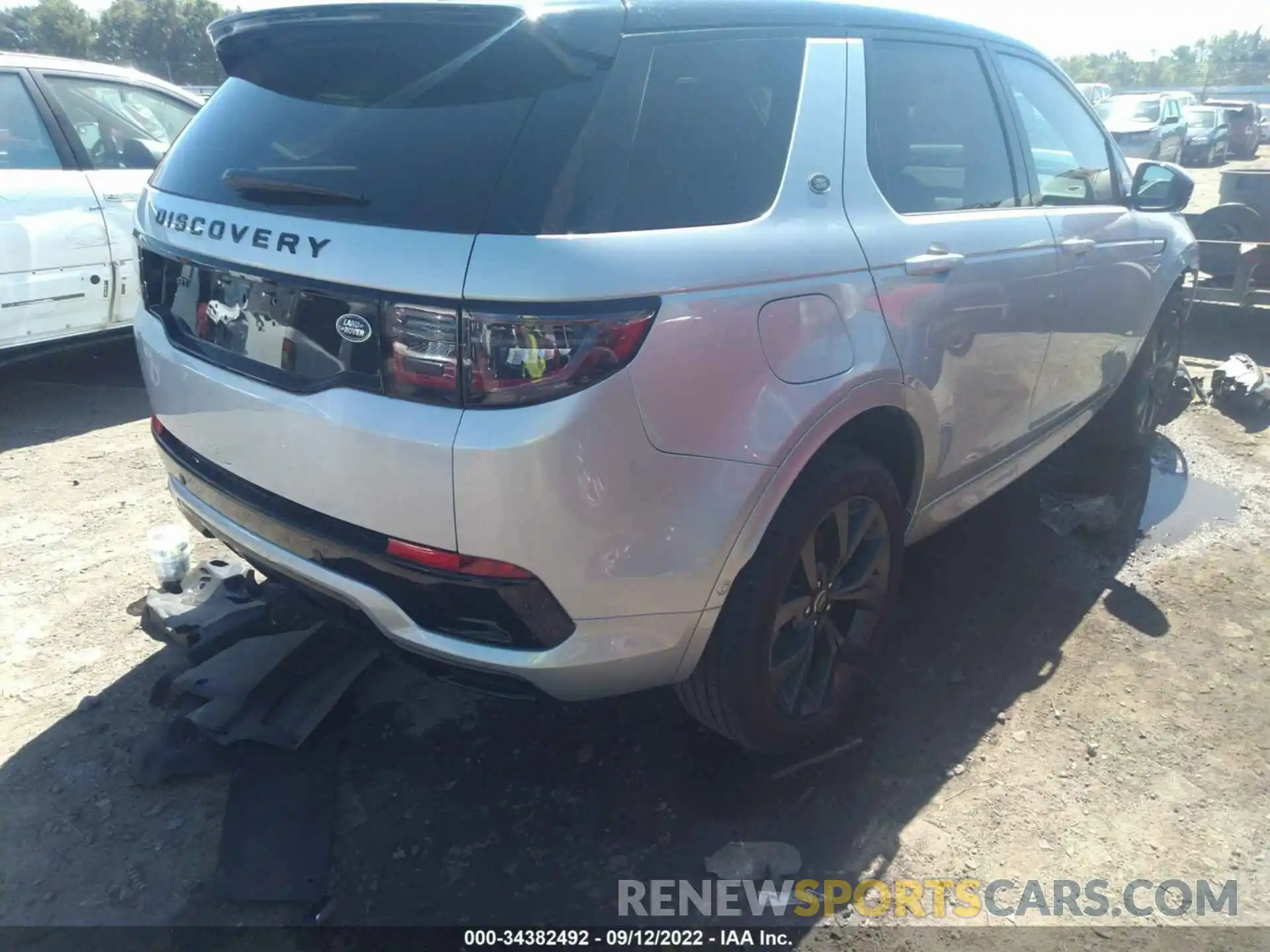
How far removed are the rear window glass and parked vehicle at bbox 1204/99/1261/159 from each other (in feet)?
100

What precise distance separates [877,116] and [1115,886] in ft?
6.77

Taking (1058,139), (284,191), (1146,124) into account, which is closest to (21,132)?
(284,191)

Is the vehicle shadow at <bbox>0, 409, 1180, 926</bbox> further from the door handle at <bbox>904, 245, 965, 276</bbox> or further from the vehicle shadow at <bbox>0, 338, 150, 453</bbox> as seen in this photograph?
the vehicle shadow at <bbox>0, 338, 150, 453</bbox>

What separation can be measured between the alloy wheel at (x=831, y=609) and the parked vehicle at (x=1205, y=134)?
2720 centimetres

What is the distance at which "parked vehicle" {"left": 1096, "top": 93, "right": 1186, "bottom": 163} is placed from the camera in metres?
19.0

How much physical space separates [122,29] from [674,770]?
53.5 meters

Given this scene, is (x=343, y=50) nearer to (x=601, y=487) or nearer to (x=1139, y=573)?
(x=601, y=487)

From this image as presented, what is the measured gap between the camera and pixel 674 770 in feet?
8.64

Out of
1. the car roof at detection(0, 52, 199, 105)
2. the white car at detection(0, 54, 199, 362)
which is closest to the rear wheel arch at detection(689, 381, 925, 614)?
the white car at detection(0, 54, 199, 362)

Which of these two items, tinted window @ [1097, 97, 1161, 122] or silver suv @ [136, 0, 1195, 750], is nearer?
silver suv @ [136, 0, 1195, 750]

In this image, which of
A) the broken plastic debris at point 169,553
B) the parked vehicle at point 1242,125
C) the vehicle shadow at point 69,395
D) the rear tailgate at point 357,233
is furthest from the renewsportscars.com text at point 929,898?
the parked vehicle at point 1242,125

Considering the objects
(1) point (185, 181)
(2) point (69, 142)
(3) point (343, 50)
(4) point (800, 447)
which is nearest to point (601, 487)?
(4) point (800, 447)

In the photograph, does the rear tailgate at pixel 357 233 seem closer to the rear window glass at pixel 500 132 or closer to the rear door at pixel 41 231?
the rear window glass at pixel 500 132

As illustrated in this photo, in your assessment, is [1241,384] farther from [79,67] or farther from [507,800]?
[79,67]
